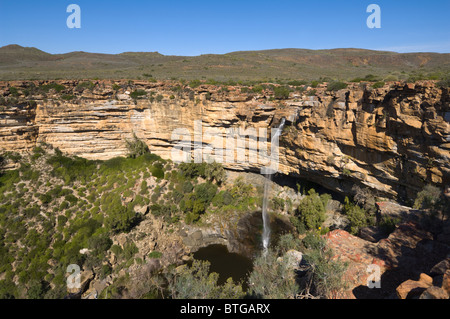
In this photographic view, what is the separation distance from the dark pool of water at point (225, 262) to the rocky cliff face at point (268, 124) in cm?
942

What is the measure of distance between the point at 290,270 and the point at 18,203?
79.6 ft

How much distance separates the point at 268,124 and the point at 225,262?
44.1 ft

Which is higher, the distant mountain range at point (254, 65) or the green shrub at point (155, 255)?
the distant mountain range at point (254, 65)

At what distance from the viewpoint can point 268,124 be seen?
A: 21.2m

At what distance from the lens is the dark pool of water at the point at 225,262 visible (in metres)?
17.9

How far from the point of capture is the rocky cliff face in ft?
46.3

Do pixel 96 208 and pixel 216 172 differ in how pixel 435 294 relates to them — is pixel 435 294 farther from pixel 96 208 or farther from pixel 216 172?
pixel 96 208

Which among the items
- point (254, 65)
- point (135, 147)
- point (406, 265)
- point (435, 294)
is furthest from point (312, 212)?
point (254, 65)

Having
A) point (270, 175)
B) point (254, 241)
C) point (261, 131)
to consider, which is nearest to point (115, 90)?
point (261, 131)

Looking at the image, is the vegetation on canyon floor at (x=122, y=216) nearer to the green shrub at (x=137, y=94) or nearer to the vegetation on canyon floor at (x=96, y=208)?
the vegetation on canyon floor at (x=96, y=208)

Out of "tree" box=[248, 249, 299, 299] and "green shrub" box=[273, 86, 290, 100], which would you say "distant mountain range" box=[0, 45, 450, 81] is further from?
"tree" box=[248, 249, 299, 299]

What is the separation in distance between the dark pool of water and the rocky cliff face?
371 inches

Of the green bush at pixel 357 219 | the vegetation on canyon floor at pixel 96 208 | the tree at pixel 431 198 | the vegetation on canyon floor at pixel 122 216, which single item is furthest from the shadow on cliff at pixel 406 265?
the green bush at pixel 357 219

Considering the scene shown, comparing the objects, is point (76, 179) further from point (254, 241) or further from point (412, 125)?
point (412, 125)
